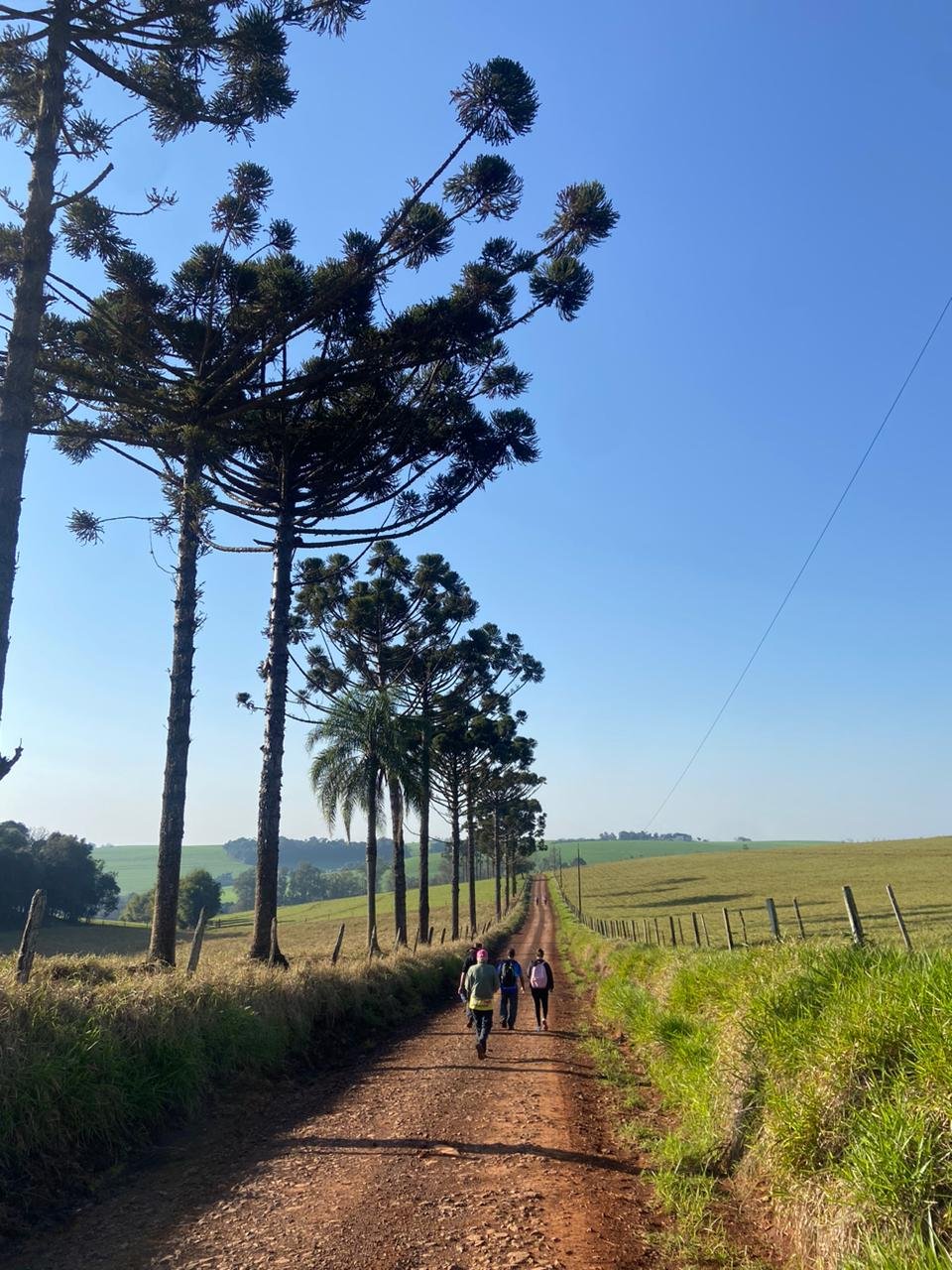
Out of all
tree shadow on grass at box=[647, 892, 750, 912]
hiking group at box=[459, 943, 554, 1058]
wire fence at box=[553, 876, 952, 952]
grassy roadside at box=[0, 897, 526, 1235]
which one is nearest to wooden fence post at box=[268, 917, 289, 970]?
grassy roadside at box=[0, 897, 526, 1235]

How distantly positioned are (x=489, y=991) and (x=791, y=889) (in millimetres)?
54911

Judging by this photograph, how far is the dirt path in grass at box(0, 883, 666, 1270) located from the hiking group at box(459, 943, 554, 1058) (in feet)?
8.53

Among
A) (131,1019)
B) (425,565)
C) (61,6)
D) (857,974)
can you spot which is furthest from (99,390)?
(425,565)

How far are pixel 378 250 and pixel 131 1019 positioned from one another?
35.3 feet

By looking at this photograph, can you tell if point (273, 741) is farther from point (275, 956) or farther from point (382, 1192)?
point (382, 1192)

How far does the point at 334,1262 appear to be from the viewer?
457 cm

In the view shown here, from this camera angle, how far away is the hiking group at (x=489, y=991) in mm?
12164

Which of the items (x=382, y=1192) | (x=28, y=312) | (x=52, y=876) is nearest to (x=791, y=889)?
(x=382, y=1192)

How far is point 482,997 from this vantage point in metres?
12.3

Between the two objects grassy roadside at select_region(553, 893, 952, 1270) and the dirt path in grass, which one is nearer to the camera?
grassy roadside at select_region(553, 893, 952, 1270)

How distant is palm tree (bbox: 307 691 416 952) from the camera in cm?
2242

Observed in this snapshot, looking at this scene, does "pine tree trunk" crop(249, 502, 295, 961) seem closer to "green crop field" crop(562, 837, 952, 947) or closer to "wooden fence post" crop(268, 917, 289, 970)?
"wooden fence post" crop(268, 917, 289, 970)

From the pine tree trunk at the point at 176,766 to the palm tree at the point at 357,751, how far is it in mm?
8712

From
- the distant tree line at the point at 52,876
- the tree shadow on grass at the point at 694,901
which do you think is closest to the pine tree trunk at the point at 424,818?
the tree shadow on grass at the point at 694,901
